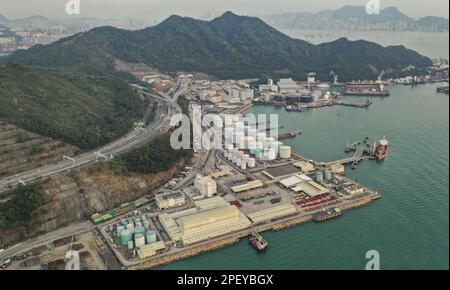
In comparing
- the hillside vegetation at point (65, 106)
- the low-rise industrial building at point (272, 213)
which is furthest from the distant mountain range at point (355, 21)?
the low-rise industrial building at point (272, 213)

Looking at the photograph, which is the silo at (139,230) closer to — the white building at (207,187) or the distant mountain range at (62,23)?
the white building at (207,187)

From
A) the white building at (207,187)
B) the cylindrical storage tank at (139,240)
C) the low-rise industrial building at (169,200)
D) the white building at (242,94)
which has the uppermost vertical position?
the white building at (242,94)

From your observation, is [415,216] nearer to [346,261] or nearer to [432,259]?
[432,259]

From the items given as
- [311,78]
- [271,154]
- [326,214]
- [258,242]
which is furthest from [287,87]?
[258,242]

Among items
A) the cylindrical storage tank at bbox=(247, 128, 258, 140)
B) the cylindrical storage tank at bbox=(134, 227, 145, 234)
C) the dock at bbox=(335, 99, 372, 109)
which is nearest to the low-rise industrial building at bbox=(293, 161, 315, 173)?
the cylindrical storage tank at bbox=(247, 128, 258, 140)

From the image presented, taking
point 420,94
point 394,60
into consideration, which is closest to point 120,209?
point 420,94
